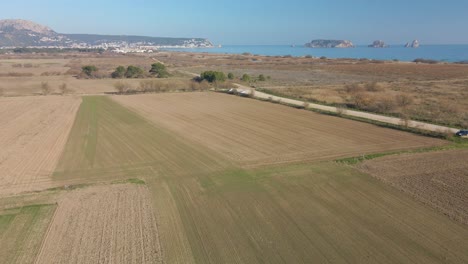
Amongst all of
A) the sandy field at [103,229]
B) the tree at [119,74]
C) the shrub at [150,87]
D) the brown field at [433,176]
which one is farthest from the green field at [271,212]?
the tree at [119,74]

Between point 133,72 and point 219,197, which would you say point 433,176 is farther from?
point 133,72

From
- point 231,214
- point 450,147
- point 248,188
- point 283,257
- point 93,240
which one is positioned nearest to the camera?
point 283,257

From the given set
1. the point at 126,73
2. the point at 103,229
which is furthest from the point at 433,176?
the point at 126,73

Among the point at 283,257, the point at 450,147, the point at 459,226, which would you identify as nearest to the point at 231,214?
the point at 283,257

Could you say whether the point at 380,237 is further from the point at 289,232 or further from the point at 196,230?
the point at 196,230

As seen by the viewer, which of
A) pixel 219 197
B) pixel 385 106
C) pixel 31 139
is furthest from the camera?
pixel 385 106

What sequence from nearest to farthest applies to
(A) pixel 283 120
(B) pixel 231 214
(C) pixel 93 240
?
(C) pixel 93 240 < (B) pixel 231 214 < (A) pixel 283 120

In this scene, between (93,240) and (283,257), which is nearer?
(283,257)
